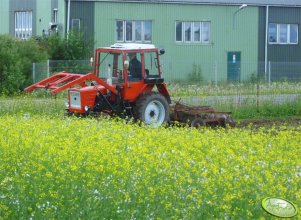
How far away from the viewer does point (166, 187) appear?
999cm

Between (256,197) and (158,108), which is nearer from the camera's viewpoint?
(256,197)

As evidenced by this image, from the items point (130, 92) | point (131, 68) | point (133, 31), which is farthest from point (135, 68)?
point (133, 31)

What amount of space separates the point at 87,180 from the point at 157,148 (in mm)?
2874

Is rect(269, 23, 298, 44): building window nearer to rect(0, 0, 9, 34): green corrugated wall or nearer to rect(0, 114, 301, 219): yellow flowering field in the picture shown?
rect(0, 0, 9, 34): green corrugated wall

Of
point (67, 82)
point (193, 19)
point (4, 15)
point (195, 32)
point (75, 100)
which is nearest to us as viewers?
point (75, 100)

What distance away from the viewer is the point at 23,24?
49.9 metres

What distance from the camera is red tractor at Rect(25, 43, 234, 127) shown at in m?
21.6

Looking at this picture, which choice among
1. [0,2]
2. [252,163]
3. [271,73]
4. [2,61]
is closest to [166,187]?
[252,163]

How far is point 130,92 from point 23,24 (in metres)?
29.1

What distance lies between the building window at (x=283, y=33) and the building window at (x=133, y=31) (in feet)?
23.9

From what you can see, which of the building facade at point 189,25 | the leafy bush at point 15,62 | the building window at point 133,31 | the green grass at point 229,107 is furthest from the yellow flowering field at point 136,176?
the building window at point 133,31

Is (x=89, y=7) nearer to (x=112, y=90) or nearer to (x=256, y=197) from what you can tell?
(x=112, y=90)

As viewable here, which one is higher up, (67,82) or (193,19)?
(193,19)

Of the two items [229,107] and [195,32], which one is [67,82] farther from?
[195,32]
